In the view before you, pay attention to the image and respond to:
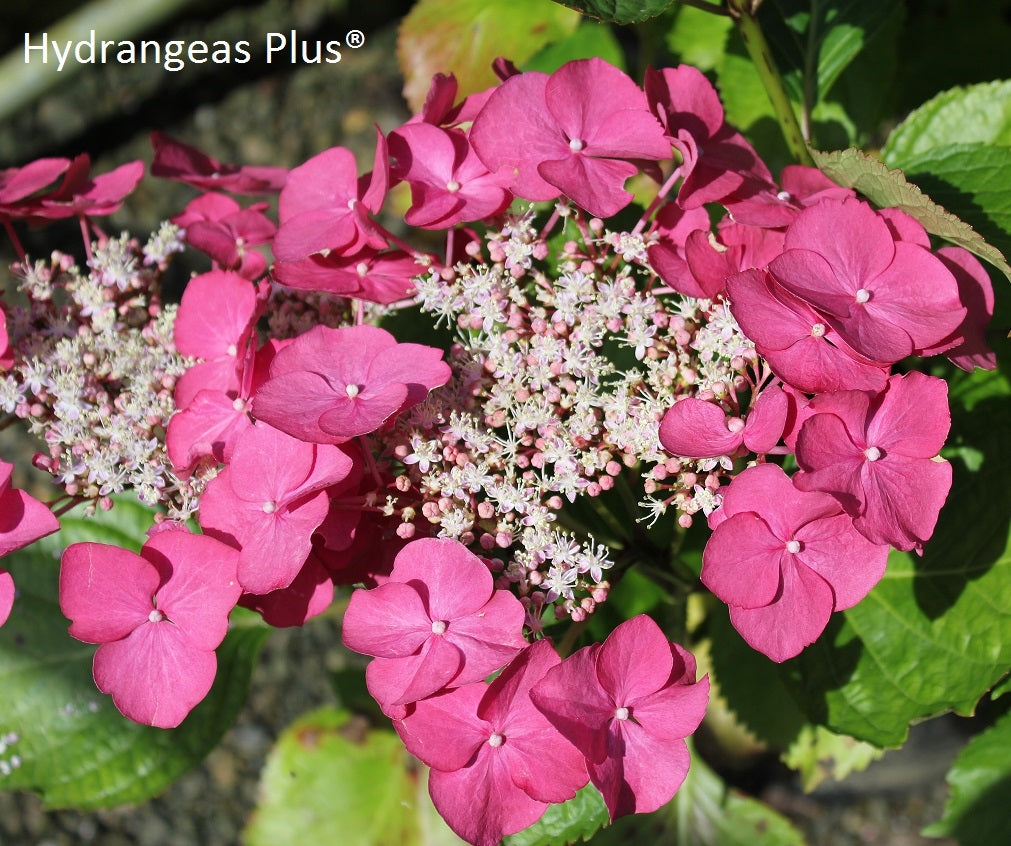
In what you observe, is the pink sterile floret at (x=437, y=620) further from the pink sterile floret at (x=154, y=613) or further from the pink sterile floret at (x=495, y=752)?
the pink sterile floret at (x=154, y=613)

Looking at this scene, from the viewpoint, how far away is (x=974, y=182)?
40.9 inches

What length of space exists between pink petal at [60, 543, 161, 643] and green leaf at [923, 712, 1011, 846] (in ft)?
3.44

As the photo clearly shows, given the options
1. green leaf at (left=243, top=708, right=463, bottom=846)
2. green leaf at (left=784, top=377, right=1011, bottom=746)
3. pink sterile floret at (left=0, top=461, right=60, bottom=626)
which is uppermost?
pink sterile floret at (left=0, top=461, right=60, bottom=626)

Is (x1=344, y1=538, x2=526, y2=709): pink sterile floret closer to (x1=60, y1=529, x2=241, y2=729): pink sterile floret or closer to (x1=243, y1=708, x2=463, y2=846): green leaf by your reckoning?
(x1=60, y1=529, x2=241, y2=729): pink sterile floret

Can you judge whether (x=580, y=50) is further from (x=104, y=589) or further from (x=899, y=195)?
(x=104, y=589)

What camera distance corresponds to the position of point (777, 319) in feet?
2.66

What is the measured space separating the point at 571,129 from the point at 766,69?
26 centimetres

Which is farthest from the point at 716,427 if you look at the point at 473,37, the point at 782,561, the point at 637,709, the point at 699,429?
the point at 473,37

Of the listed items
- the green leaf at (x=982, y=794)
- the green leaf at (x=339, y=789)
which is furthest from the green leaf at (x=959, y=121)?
the green leaf at (x=339, y=789)

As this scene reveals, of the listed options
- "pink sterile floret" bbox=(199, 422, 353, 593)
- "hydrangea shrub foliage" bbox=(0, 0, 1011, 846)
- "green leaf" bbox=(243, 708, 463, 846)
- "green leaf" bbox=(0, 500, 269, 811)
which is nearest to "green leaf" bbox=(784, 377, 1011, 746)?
"hydrangea shrub foliage" bbox=(0, 0, 1011, 846)

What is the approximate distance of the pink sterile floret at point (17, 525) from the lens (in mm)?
889

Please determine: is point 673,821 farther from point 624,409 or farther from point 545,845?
point 624,409

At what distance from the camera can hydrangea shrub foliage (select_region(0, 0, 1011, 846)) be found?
0.81m

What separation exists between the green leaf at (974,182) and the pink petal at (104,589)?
808 millimetres
